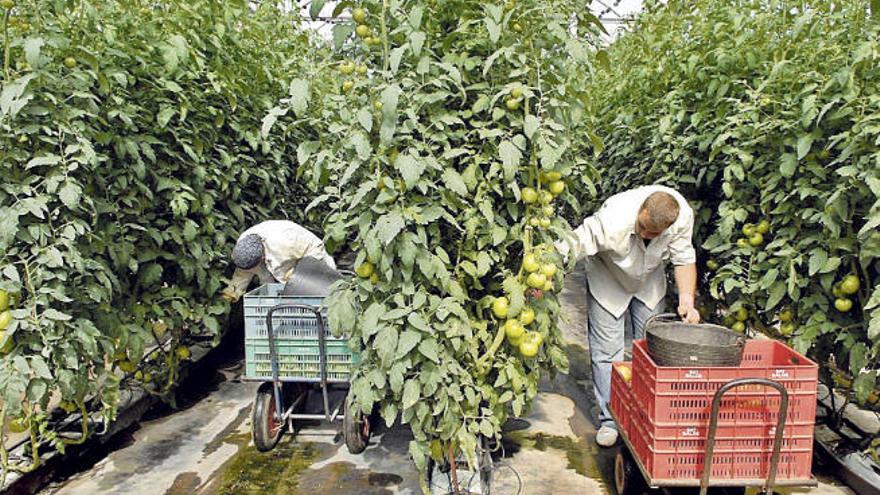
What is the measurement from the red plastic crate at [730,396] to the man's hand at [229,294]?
8.48ft

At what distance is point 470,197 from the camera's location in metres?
2.35

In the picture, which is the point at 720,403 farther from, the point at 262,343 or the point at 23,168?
the point at 23,168

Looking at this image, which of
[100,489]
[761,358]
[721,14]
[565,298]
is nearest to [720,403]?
[761,358]

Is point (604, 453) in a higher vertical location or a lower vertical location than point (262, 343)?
lower

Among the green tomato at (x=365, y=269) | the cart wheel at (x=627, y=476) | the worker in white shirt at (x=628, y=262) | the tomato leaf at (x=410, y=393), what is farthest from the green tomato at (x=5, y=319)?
the cart wheel at (x=627, y=476)

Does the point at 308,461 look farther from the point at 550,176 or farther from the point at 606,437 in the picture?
the point at 550,176

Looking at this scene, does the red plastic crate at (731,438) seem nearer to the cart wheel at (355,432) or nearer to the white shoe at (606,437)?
the white shoe at (606,437)

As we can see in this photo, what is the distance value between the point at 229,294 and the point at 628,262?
92.8 inches

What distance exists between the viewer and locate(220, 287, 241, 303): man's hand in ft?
12.4

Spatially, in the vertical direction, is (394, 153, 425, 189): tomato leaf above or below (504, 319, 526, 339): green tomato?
above

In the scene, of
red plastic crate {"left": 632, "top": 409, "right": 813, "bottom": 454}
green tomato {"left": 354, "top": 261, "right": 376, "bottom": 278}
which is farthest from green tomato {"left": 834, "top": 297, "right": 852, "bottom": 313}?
green tomato {"left": 354, "top": 261, "right": 376, "bottom": 278}

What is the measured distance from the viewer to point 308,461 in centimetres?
312

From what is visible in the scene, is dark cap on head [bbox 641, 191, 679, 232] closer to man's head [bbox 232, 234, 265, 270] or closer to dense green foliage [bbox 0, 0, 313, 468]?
dense green foliage [bbox 0, 0, 313, 468]

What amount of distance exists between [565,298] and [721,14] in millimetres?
3600
